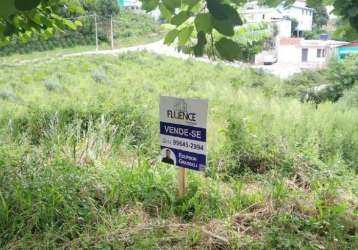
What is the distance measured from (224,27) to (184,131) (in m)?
1.51

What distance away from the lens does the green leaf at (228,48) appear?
0.91m

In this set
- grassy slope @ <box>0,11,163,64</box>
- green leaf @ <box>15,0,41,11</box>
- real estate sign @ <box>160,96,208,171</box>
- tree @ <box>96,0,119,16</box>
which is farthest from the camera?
grassy slope @ <box>0,11,163,64</box>

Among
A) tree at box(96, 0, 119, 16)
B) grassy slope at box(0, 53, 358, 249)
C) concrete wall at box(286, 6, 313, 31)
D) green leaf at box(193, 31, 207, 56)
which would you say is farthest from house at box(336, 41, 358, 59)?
tree at box(96, 0, 119, 16)

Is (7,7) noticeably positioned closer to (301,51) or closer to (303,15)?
(303,15)

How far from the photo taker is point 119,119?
4539 millimetres

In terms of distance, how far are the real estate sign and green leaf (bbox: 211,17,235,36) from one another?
1.36 m

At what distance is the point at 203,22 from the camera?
3.01 feet

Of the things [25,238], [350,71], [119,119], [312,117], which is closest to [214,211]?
[25,238]

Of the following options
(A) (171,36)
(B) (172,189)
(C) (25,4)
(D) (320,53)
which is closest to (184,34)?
(A) (171,36)

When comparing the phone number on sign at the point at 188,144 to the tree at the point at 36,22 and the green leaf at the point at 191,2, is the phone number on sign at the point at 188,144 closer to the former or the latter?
the tree at the point at 36,22

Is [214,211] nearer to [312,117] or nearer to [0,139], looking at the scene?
[0,139]

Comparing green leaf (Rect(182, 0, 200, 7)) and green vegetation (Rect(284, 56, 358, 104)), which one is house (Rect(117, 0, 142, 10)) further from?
green vegetation (Rect(284, 56, 358, 104))

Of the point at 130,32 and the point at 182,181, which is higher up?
the point at 130,32

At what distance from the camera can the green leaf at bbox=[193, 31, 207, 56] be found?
0.96 meters
